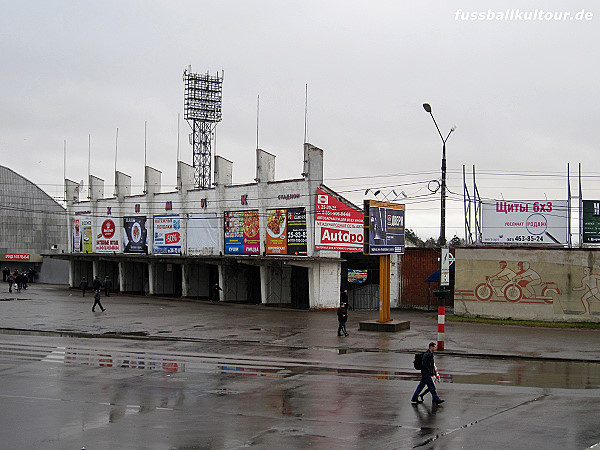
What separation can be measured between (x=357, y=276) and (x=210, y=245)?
10.8m

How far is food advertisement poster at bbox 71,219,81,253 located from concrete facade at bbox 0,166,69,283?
18476 mm

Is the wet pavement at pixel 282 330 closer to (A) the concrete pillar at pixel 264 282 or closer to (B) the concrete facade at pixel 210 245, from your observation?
(A) the concrete pillar at pixel 264 282

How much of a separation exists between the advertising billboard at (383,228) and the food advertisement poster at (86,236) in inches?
1473

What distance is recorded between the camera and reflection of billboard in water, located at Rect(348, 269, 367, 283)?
4512cm

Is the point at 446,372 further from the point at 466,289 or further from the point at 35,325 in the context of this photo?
the point at 35,325

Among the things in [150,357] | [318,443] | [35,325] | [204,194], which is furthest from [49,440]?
[204,194]

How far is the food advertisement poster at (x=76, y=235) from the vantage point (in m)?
62.2

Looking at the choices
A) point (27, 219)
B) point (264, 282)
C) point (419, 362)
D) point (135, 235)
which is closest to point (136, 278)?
point (135, 235)

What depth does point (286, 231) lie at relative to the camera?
139 ft

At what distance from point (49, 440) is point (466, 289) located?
86.7ft

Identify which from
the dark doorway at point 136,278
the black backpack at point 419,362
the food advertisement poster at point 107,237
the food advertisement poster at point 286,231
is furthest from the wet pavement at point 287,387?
the food advertisement poster at point 107,237

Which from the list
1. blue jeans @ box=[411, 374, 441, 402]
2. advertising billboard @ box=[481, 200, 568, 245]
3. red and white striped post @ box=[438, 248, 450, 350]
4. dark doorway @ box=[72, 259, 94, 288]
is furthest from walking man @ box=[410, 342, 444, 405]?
dark doorway @ box=[72, 259, 94, 288]

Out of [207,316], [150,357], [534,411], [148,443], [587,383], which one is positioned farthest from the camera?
[207,316]

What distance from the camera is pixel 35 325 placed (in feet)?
105
